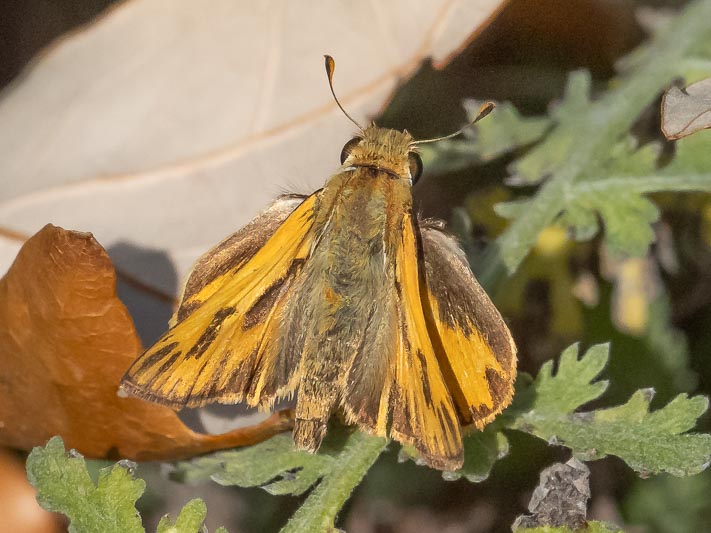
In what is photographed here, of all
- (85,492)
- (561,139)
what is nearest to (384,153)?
(561,139)

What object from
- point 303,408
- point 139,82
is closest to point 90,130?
point 139,82

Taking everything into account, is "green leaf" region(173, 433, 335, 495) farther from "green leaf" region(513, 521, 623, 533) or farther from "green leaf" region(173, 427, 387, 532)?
"green leaf" region(513, 521, 623, 533)

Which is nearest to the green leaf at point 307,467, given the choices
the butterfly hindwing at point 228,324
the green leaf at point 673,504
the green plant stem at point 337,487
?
the green plant stem at point 337,487

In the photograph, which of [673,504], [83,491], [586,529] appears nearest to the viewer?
[586,529]

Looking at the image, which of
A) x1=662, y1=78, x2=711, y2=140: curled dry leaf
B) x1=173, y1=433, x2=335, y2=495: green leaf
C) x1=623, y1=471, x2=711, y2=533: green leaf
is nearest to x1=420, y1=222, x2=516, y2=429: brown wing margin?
x1=173, y1=433, x2=335, y2=495: green leaf

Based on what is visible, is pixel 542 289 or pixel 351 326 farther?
pixel 542 289

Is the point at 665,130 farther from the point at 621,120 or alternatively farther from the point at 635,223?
the point at 621,120

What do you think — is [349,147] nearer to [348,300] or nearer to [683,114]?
[348,300]
